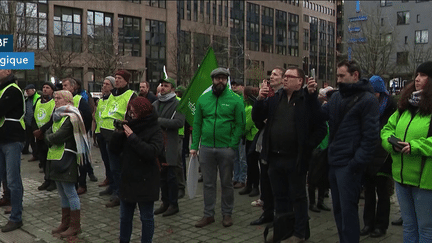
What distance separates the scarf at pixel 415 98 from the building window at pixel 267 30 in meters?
74.0

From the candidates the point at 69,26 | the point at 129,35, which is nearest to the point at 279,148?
the point at 69,26

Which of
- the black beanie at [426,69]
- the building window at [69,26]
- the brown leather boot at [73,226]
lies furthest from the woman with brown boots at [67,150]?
the building window at [69,26]

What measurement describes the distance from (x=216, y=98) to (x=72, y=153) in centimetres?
207

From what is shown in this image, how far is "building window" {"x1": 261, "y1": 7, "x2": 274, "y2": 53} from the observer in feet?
253

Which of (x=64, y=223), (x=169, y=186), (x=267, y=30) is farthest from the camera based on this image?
(x=267, y=30)

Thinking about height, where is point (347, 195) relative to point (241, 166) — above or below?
above

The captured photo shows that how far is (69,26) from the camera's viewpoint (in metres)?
42.3

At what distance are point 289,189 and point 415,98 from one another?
1938 mm

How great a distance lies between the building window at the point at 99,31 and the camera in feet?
127

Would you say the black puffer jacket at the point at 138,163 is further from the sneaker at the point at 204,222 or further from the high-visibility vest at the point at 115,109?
the high-visibility vest at the point at 115,109

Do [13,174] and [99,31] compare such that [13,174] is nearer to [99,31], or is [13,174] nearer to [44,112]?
[44,112]

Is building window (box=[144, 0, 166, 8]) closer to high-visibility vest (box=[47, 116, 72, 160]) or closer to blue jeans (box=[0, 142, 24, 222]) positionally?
blue jeans (box=[0, 142, 24, 222])

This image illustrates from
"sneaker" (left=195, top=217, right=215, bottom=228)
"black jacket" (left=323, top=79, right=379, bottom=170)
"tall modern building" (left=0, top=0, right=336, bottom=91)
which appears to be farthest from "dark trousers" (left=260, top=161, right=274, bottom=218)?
"tall modern building" (left=0, top=0, right=336, bottom=91)

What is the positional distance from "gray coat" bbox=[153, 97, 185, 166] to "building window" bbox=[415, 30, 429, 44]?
50.3 meters
